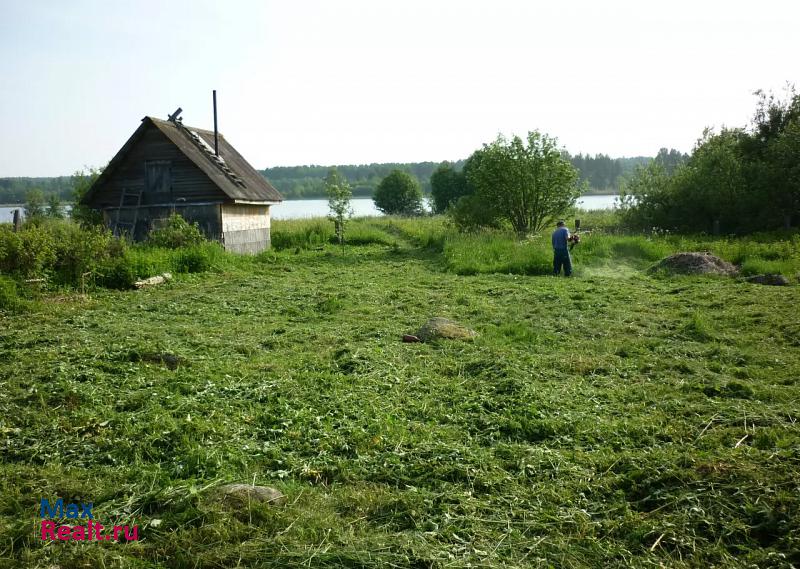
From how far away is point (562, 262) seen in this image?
16.5 m

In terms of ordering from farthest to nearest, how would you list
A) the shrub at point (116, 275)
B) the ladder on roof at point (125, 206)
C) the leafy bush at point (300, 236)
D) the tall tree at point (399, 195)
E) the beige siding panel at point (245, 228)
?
1. the tall tree at point (399, 195)
2. the leafy bush at point (300, 236)
3. the beige siding panel at point (245, 228)
4. the ladder on roof at point (125, 206)
5. the shrub at point (116, 275)

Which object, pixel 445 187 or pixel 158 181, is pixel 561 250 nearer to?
pixel 158 181

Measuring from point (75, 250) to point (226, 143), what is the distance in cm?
1459

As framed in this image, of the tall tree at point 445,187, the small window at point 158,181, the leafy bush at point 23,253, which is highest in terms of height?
the tall tree at point 445,187

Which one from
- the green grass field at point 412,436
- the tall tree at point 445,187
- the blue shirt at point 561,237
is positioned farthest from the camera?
the tall tree at point 445,187

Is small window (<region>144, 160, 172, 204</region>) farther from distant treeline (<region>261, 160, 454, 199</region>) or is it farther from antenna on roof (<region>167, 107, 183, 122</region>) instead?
distant treeline (<region>261, 160, 454, 199</region>)

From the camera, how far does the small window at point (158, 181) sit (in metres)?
21.4

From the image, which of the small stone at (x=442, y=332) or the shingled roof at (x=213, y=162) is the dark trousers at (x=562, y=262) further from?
the shingled roof at (x=213, y=162)

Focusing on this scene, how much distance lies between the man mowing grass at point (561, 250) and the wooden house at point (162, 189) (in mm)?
11851

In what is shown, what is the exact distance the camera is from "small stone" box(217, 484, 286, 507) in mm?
3807

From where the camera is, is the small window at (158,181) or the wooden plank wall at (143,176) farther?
the small window at (158,181)

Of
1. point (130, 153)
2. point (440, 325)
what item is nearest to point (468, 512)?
point (440, 325)

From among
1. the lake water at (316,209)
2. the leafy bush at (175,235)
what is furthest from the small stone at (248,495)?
the lake water at (316,209)

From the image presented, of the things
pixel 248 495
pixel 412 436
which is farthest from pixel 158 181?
pixel 248 495
